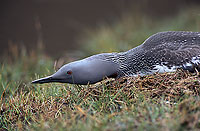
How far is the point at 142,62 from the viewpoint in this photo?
13.8 feet

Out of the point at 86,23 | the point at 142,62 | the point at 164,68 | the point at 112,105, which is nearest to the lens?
the point at 112,105

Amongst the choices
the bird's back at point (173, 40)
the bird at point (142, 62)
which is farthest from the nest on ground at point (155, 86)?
the bird's back at point (173, 40)

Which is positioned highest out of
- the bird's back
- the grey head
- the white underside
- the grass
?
the bird's back

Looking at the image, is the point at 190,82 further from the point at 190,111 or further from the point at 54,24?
the point at 54,24

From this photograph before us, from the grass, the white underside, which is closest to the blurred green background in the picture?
the white underside

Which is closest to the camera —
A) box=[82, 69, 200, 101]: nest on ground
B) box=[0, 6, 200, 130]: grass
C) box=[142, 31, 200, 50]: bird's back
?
box=[0, 6, 200, 130]: grass

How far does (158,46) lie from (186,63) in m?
0.47

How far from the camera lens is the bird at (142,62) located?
13.1 feet

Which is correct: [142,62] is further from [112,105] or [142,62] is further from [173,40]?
[112,105]

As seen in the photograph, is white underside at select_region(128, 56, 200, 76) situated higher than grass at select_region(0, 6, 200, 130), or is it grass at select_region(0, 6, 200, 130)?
white underside at select_region(128, 56, 200, 76)

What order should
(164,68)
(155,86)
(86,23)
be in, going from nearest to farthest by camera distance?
(155,86) < (164,68) < (86,23)

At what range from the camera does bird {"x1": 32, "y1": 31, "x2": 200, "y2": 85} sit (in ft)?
13.1

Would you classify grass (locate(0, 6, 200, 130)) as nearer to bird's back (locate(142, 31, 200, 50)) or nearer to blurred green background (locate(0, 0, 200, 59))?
bird's back (locate(142, 31, 200, 50))

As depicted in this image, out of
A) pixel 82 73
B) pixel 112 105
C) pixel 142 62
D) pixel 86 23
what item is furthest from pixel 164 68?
pixel 86 23
